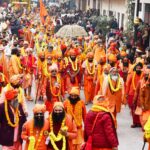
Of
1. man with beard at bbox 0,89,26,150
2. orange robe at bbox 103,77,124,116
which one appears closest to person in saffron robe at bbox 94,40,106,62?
orange robe at bbox 103,77,124,116

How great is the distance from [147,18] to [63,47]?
7.77 m

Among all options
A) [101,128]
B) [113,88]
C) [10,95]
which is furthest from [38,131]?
[113,88]

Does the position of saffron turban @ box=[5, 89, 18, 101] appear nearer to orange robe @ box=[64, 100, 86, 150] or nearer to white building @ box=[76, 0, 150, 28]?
orange robe @ box=[64, 100, 86, 150]

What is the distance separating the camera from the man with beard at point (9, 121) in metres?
8.92

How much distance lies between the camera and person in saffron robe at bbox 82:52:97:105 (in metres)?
15.8

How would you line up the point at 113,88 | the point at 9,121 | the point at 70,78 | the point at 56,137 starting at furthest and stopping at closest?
1. the point at 70,78
2. the point at 113,88
3. the point at 9,121
4. the point at 56,137

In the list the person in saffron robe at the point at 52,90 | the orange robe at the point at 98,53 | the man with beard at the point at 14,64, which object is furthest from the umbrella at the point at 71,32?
the person in saffron robe at the point at 52,90

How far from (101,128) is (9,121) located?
60.5 inches

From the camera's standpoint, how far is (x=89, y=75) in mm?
15922

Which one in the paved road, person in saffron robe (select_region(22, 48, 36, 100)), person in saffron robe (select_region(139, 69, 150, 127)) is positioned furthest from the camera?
person in saffron robe (select_region(22, 48, 36, 100))

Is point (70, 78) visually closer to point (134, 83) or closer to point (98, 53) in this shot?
point (134, 83)

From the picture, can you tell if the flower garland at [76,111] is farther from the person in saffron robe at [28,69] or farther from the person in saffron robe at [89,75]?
the person in saffron robe at [28,69]

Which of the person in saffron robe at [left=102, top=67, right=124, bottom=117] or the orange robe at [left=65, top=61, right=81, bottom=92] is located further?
the orange robe at [left=65, top=61, right=81, bottom=92]

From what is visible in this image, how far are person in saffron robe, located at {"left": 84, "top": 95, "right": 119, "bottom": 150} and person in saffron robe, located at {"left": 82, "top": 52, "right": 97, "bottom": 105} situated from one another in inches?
290
